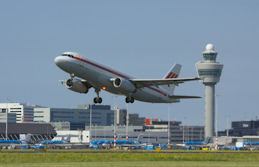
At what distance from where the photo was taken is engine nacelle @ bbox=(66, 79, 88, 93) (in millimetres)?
94875

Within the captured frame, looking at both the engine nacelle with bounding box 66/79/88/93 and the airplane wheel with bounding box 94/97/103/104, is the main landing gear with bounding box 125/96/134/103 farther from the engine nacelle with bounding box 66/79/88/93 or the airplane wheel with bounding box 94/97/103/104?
the engine nacelle with bounding box 66/79/88/93

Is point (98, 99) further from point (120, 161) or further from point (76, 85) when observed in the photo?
point (120, 161)

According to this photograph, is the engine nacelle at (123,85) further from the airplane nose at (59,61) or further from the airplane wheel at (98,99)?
the airplane nose at (59,61)

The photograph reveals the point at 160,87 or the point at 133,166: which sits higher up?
the point at 160,87

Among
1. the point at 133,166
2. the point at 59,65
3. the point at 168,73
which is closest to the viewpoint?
the point at 133,166

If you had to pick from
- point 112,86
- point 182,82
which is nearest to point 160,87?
point 182,82

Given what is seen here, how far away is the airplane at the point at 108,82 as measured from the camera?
89.0m

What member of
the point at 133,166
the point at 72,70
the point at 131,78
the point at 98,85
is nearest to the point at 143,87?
the point at 131,78

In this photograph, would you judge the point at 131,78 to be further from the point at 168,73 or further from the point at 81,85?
the point at 168,73

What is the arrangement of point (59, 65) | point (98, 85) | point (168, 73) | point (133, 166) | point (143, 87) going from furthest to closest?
point (168, 73), point (143, 87), point (98, 85), point (59, 65), point (133, 166)

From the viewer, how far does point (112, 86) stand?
9469 cm

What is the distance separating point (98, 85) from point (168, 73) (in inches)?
1022

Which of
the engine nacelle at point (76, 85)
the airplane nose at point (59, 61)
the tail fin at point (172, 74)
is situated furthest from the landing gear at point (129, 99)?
the airplane nose at point (59, 61)

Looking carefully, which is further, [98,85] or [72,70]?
[98,85]
